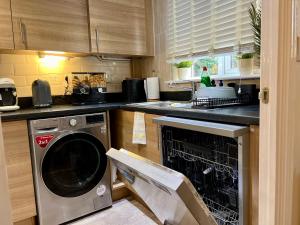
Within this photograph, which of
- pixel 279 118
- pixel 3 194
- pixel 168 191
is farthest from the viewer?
pixel 279 118

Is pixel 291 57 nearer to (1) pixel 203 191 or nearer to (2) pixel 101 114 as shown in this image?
(1) pixel 203 191

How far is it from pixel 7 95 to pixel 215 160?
165cm

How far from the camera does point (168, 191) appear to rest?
29.3 inches

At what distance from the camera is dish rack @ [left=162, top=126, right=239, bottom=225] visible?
1.21 m

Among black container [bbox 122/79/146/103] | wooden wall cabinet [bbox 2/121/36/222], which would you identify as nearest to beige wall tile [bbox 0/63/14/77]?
wooden wall cabinet [bbox 2/121/36/222]

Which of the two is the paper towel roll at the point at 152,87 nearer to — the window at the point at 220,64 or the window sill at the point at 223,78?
the window sill at the point at 223,78

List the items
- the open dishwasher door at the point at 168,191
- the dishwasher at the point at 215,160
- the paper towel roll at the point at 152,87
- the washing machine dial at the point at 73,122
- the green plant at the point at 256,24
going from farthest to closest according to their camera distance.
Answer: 1. the paper towel roll at the point at 152,87
2. the washing machine dial at the point at 73,122
3. the green plant at the point at 256,24
4. the dishwasher at the point at 215,160
5. the open dishwasher door at the point at 168,191

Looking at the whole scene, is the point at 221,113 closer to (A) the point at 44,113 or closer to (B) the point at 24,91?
(A) the point at 44,113

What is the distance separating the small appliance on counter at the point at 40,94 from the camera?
2090 millimetres

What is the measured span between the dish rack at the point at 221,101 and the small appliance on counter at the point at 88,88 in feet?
3.72

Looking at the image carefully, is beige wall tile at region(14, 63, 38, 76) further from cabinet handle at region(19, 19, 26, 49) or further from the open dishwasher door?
the open dishwasher door

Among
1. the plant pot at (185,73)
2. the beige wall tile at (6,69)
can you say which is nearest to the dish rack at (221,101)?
the plant pot at (185,73)

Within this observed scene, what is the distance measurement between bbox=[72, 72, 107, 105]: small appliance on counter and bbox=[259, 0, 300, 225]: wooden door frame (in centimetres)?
181

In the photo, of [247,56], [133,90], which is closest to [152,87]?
[133,90]
